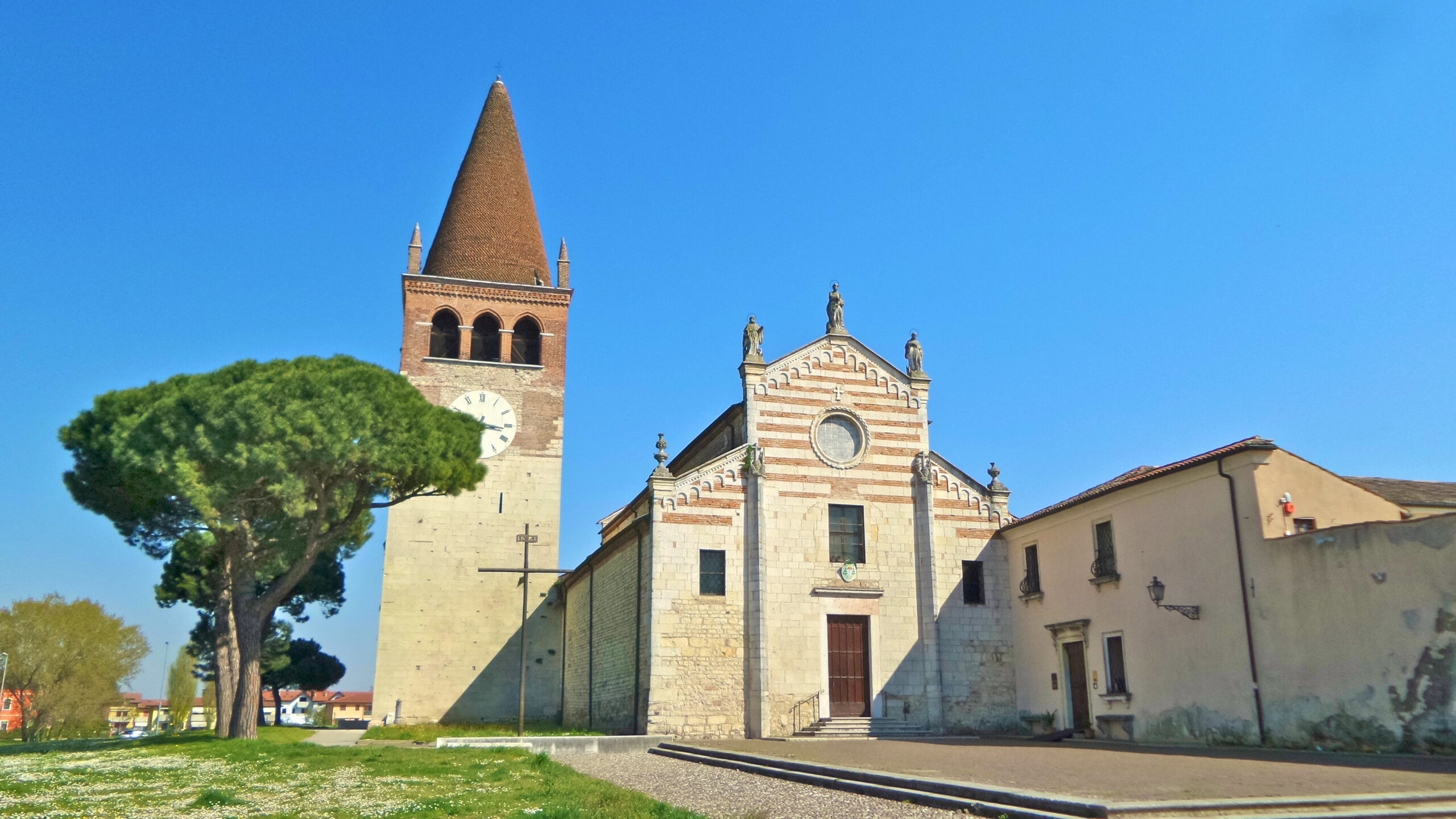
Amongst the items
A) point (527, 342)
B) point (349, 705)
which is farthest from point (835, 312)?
point (349, 705)

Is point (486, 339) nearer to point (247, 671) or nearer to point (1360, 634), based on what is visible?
point (247, 671)

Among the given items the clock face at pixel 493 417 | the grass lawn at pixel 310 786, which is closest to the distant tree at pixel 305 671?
the clock face at pixel 493 417

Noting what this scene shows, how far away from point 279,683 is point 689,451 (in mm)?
26248

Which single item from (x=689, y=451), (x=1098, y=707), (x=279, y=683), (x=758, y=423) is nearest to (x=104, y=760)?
(x=758, y=423)

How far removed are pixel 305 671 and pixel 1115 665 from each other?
37.2 meters

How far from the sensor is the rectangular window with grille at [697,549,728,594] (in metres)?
23.6

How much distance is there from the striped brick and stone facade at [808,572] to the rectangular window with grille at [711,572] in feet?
0.29

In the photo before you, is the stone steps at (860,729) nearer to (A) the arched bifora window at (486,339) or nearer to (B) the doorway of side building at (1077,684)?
(B) the doorway of side building at (1077,684)

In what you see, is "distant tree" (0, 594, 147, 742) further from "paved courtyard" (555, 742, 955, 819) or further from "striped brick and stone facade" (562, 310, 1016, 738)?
"paved courtyard" (555, 742, 955, 819)

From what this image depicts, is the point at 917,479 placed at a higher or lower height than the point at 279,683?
higher

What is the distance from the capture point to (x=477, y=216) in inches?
1511

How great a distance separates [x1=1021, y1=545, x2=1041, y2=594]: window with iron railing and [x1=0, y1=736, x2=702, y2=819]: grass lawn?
13.3 metres

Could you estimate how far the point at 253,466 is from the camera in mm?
21516

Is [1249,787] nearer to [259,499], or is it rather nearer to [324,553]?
[259,499]
